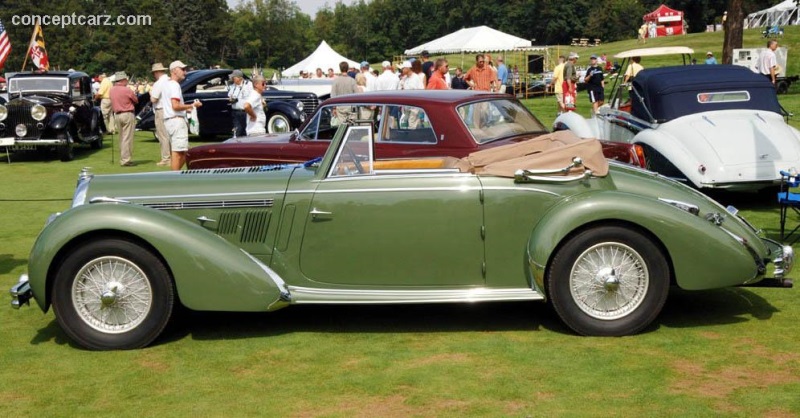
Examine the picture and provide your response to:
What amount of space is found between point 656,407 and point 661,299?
4.17 ft

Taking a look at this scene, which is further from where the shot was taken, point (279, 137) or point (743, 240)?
point (279, 137)

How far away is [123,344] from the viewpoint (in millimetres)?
5738

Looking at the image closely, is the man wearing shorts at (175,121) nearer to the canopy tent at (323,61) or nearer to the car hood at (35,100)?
the car hood at (35,100)

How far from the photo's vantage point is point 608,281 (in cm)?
562

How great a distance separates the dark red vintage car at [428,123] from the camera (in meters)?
8.79

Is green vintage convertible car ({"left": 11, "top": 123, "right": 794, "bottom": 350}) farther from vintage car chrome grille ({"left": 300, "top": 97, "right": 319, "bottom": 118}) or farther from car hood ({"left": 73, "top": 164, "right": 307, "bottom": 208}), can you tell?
vintage car chrome grille ({"left": 300, "top": 97, "right": 319, "bottom": 118})

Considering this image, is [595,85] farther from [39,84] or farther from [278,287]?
[278,287]

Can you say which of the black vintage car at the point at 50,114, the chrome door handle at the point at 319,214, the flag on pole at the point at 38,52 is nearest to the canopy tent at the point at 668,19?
the flag on pole at the point at 38,52

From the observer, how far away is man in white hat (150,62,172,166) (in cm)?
1543

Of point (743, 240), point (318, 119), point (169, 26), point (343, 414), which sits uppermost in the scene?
point (169, 26)

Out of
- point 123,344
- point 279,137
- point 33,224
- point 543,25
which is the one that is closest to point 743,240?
point 123,344

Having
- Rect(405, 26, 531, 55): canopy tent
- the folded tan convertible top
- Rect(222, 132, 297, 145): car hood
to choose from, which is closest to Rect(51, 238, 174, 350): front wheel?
the folded tan convertible top

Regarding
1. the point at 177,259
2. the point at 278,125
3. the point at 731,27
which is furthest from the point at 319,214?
the point at 731,27

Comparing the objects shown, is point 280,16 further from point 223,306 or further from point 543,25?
point 223,306
